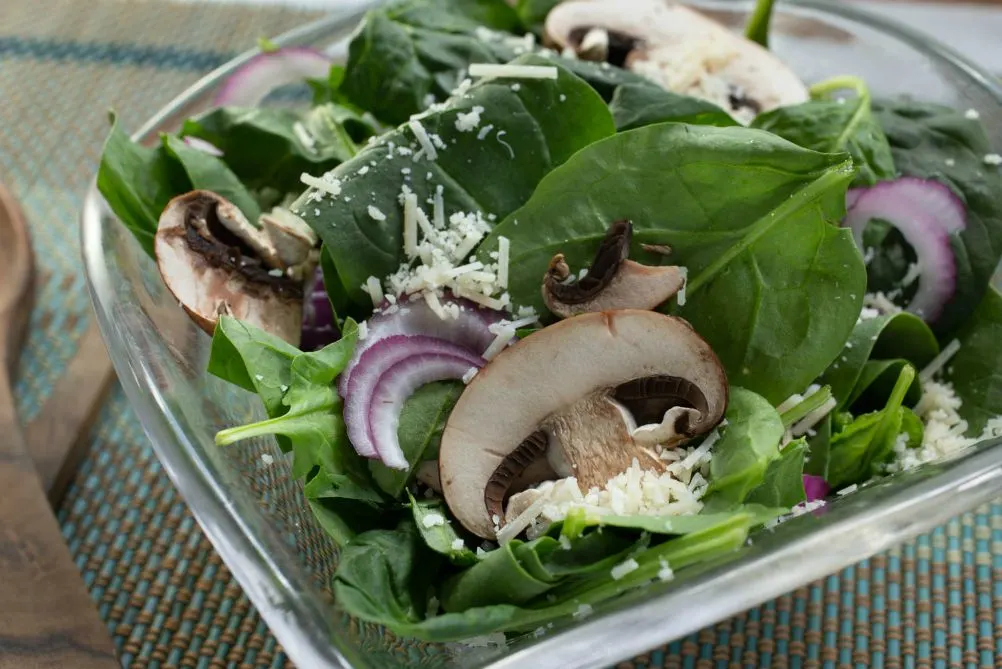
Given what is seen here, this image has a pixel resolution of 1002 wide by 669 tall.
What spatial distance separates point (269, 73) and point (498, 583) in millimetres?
980

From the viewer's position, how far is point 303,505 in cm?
94

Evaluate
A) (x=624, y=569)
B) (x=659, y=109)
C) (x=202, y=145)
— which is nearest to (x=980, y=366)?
(x=659, y=109)

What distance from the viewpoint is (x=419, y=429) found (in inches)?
37.1

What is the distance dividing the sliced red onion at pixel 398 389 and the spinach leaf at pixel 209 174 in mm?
370

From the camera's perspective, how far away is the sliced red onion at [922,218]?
1.18 m

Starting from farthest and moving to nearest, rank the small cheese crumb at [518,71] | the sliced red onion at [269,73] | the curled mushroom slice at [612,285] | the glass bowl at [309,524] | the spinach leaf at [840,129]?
1. the sliced red onion at [269,73]
2. the spinach leaf at [840,129]
3. the small cheese crumb at [518,71]
4. the curled mushroom slice at [612,285]
5. the glass bowl at [309,524]

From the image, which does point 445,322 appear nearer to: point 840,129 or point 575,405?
point 575,405

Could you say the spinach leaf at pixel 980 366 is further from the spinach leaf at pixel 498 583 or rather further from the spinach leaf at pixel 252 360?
the spinach leaf at pixel 252 360

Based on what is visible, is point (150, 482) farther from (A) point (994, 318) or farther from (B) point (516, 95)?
(A) point (994, 318)

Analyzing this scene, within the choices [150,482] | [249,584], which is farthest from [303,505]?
[150,482]

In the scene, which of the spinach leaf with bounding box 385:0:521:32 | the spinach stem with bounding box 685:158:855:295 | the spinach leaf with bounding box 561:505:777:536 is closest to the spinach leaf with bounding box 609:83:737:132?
the spinach stem with bounding box 685:158:855:295

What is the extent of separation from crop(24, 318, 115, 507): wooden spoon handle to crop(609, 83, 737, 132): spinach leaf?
2.44 feet

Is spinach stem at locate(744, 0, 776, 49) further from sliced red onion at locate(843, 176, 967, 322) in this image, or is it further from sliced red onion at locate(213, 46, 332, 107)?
sliced red onion at locate(213, 46, 332, 107)

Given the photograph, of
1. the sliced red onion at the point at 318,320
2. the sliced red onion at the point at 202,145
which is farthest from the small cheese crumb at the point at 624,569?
the sliced red onion at the point at 202,145
